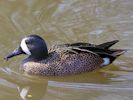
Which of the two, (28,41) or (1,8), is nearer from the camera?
(28,41)

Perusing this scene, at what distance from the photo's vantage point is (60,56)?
756 cm

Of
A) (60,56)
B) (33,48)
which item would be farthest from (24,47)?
(60,56)

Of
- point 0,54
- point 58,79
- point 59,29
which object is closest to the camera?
point 58,79

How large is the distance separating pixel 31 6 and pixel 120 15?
177cm

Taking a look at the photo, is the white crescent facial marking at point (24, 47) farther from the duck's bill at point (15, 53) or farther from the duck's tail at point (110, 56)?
the duck's tail at point (110, 56)

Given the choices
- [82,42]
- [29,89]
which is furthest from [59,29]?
[29,89]

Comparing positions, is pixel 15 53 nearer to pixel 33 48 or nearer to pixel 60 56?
pixel 33 48

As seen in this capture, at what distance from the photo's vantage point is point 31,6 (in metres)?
9.78

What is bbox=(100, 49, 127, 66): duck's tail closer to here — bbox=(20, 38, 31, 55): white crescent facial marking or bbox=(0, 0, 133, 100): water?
bbox=(0, 0, 133, 100): water

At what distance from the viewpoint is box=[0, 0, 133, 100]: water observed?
7027mm

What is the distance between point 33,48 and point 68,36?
1.09 meters

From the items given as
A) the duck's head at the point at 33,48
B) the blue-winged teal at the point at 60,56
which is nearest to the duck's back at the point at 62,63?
the blue-winged teal at the point at 60,56

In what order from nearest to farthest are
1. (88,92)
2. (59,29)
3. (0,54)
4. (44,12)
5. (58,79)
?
(88,92) → (58,79) → (0,54) → (59,29) → (44,12)

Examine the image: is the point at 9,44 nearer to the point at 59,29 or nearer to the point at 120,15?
the point at 59,29
